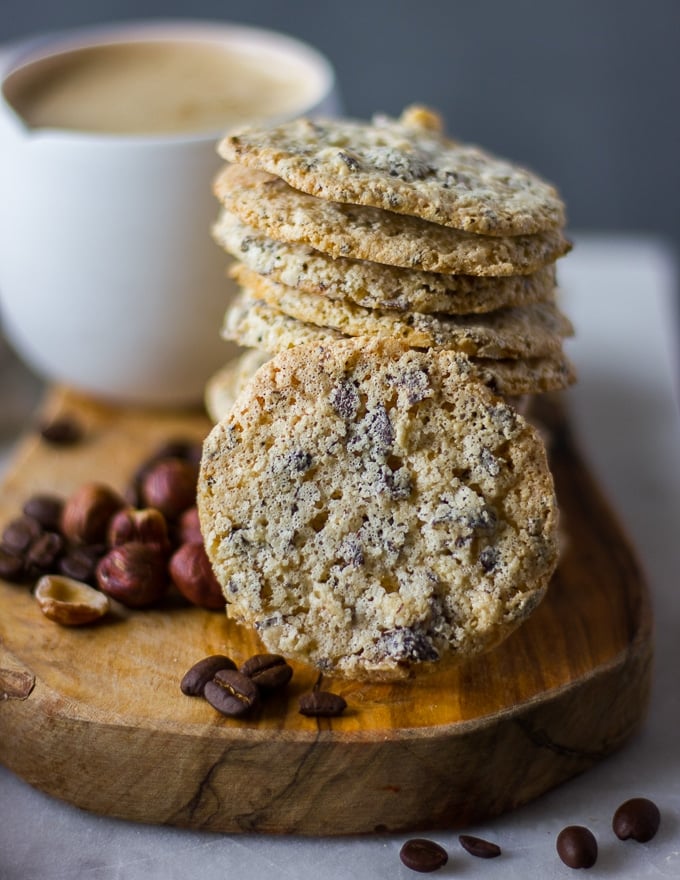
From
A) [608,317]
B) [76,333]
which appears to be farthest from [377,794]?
[608,317]

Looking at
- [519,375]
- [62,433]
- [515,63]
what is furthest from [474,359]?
[515,63]

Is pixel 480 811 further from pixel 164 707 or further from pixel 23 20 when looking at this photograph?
pixel 23 20

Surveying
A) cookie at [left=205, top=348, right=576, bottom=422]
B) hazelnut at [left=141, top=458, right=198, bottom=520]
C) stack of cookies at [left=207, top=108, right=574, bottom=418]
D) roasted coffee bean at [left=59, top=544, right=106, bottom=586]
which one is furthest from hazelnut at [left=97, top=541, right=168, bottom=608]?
stack of cookies at [left=207, top=108, right=574, bottom=418]

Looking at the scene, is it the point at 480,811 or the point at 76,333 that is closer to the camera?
the point at 480,811

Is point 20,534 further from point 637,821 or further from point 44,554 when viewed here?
point 637,821

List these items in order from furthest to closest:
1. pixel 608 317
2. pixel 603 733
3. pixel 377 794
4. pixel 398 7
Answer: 1. pixel 398 7
2. pixel 608 317
3. pixel 603 733
4. pixel 377 794

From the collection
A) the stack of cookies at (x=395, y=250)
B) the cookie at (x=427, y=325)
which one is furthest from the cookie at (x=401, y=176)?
A: the cookie at (x=427, y=325)

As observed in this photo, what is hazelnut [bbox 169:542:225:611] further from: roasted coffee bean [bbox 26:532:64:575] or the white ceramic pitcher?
the white ceramic pitcher
